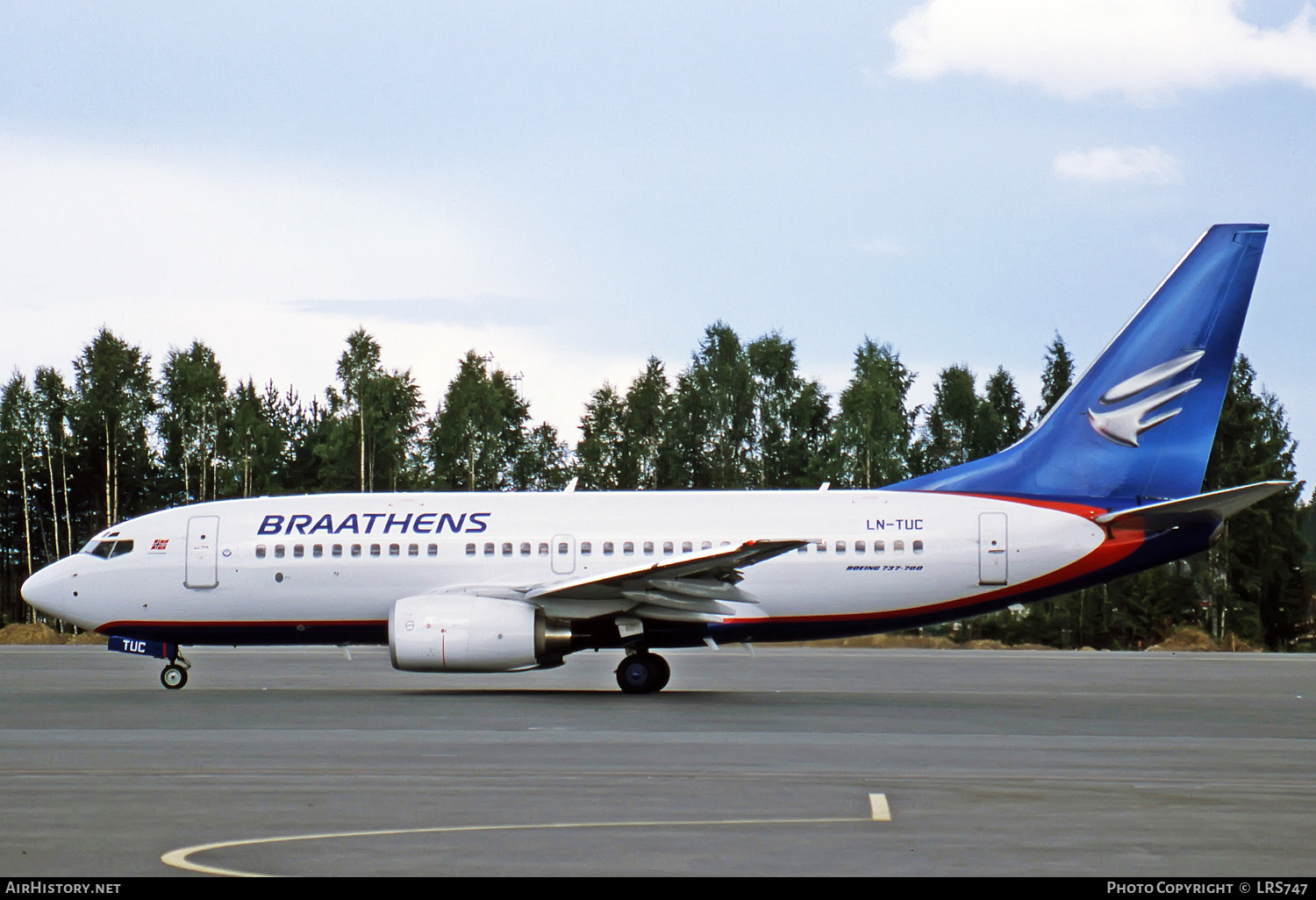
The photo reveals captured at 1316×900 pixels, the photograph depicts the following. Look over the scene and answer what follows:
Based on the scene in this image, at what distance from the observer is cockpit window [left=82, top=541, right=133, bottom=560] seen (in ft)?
85.9

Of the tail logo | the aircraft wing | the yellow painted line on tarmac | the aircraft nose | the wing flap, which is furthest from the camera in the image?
the aircraft nose

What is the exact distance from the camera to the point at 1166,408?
84.9 ft

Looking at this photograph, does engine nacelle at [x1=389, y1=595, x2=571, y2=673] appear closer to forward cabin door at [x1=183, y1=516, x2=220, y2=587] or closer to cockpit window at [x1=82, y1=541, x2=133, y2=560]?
forward cabin door at [x1=183, y1=516, x2=220, y2=587]

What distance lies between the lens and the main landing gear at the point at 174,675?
25625mm

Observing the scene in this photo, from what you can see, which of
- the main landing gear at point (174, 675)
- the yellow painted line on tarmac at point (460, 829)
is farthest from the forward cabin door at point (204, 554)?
the yellow painted line on tarmac at point (460, 829)

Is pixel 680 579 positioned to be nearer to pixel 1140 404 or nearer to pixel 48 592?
pixel 1140 404

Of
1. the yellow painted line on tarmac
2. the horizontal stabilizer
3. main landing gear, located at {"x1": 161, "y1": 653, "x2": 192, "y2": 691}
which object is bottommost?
main landing gear, located at {"x1": 161, "y1": 653, "x2": 192, "y2": 691}

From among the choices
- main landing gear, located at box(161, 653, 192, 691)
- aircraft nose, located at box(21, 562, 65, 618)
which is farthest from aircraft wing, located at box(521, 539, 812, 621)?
aircraft nose, located at box(21, 562, 65, 618)

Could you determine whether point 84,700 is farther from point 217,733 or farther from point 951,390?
point 951,390

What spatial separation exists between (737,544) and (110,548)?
11.6 metres

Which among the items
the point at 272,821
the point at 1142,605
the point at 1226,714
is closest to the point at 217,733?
the point at 272,821

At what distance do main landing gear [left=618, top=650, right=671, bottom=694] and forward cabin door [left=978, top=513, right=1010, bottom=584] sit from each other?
5.75 meters

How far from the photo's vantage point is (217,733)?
16953 mm

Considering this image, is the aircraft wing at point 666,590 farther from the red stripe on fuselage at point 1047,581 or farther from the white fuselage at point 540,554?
the red stripe on fuselage at point 1047,581
